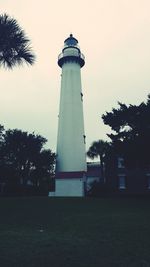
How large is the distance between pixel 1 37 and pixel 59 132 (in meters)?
29.4

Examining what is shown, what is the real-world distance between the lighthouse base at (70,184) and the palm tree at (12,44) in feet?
92.5

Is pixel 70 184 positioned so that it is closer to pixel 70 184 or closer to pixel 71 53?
pixel 70 184

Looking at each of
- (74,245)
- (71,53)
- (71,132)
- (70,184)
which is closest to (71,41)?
(71,53)

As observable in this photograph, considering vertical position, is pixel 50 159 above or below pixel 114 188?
above

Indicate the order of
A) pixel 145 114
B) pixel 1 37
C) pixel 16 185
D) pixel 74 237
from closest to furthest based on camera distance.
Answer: pixel 74 237
pixel 1 37
pixel 145 114
pixel 16 185

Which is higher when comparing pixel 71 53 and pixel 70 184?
pixel 71 53

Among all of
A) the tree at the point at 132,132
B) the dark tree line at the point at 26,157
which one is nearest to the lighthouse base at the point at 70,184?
the dark tree line at the point at 26,157

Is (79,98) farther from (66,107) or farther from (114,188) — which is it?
(114,188)

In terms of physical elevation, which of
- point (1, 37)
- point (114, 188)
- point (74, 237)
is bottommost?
point (74, 237)

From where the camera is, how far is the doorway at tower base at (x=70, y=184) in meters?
40.2

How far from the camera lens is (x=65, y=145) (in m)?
41.2

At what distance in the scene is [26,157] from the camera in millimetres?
50875

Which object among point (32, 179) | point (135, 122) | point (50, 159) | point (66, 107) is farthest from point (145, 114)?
point (32, 179)

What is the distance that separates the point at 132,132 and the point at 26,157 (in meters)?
27.4
